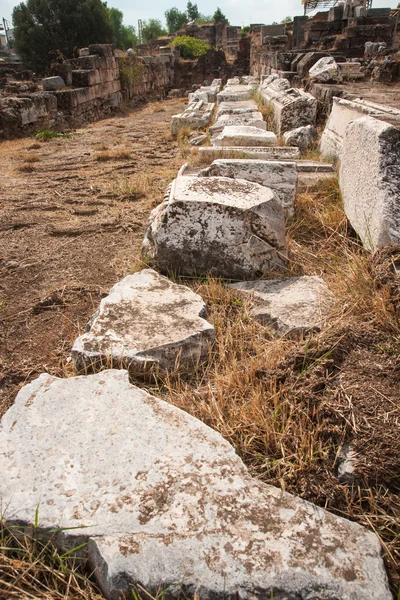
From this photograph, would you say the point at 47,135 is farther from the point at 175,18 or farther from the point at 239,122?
the point at 175,18

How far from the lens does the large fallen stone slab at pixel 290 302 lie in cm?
223

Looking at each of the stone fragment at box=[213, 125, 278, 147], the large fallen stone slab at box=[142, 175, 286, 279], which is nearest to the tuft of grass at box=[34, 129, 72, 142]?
the stone fragment at box=[213, 125, 278, 147]

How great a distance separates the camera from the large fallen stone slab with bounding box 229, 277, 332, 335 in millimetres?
2232

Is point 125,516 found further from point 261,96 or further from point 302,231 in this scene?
point 261,96

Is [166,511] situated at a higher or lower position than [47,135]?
lower

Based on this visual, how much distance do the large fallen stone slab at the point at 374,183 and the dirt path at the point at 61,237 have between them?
165 cm

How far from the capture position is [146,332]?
7.08 feet

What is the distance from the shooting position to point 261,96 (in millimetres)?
8875

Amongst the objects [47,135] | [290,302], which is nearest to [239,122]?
[47,135]

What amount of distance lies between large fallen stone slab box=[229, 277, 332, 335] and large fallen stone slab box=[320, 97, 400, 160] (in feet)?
7.31

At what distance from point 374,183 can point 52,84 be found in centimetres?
1157

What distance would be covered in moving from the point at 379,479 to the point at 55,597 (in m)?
1.09

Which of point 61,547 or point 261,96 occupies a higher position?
point 261,96

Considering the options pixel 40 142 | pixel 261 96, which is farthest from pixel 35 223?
pixel 261 96
